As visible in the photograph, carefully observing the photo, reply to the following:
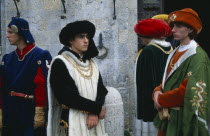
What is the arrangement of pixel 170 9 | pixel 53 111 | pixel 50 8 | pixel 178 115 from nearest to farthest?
pixel 178 115, pixel 53 111, pixel 50 8, pixel 170 9

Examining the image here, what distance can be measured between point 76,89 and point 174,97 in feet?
2.96

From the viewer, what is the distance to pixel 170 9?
1145 cm

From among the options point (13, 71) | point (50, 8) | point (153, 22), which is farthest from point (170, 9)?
point (13, 71)

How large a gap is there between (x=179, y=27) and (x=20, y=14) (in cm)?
410

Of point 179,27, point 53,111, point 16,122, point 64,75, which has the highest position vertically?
point 179,27

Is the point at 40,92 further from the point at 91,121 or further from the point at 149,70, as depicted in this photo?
the point at 149,70

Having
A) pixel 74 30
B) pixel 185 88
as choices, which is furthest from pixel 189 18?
pixel 74 30

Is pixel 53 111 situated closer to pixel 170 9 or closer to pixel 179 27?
pixel 179 27

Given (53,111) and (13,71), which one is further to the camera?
→ (13,71)

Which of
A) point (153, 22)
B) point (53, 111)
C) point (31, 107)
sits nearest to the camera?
point (53, 111)

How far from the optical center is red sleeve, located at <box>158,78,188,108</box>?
3.34 meters

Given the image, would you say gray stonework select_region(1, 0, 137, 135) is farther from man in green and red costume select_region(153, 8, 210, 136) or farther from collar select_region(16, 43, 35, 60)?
man in green and red costume select_region(153, 8, 210, 136)

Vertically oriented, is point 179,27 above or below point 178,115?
above

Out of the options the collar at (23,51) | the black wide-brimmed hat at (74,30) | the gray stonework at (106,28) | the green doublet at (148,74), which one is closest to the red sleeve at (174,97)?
the black wide-brimmed hat at (74,30)
